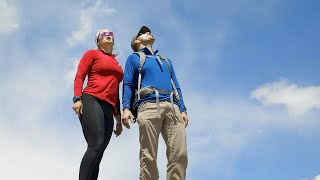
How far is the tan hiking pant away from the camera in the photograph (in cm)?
665

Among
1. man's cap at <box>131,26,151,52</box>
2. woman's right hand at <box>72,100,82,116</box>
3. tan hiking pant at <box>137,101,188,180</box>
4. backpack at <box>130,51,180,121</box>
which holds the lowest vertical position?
tan hiking pant at <box>137,101,188,180</box>

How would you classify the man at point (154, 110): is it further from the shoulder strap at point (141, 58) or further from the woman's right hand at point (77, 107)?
the woman's right hand at point (77, 107)

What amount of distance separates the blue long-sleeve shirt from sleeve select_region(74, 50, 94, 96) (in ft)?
2.01

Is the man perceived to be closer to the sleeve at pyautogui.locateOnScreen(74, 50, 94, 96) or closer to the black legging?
Result: the black legging

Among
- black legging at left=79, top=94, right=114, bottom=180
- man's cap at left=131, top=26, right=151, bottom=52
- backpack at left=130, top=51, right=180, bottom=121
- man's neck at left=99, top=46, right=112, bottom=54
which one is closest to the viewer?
black legging at left=79, top=94, right=114, bottom=180

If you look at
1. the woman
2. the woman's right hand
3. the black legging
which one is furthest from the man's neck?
the woman's right hand

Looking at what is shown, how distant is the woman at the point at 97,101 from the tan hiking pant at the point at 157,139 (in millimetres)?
579

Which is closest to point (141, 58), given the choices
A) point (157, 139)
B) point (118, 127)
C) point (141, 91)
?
point (141, 91)

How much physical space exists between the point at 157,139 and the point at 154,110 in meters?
0.45

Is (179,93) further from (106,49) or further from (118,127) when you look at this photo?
(106,49)

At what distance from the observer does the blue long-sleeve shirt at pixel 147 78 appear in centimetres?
702

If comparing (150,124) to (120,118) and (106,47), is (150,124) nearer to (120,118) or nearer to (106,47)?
(120,118)

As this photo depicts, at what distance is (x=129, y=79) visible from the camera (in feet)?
23.5

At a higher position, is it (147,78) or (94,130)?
(147,78)
